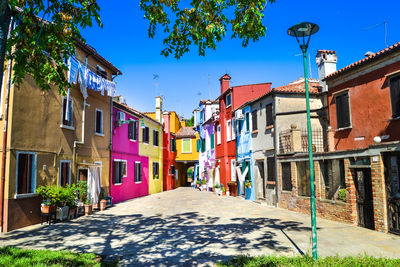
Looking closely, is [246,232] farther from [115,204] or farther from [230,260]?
[115,204]

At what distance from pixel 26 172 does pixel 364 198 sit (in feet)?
41.2

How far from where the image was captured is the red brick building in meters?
24.2

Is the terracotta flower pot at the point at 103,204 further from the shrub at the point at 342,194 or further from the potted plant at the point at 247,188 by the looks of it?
the shrub at the point at 342,194

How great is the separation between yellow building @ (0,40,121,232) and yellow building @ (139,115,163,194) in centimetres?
813

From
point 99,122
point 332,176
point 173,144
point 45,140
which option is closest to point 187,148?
point 173,144

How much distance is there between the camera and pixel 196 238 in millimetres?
9305

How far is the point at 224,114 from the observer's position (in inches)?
1035

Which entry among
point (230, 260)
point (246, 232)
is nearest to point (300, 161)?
point (246, 232)

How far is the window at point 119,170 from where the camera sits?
19.8m

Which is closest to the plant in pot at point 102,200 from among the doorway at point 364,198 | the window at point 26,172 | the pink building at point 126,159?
the pink building at point 126,159

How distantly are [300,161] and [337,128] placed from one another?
2.38m

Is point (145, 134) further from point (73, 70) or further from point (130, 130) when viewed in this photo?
point (73, 70)

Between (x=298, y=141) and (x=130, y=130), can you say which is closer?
(x=298, y=141)

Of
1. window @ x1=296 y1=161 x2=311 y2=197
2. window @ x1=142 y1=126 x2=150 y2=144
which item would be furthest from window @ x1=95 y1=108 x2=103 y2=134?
window @ x1=296 y1=161 x2=311 y2=197
